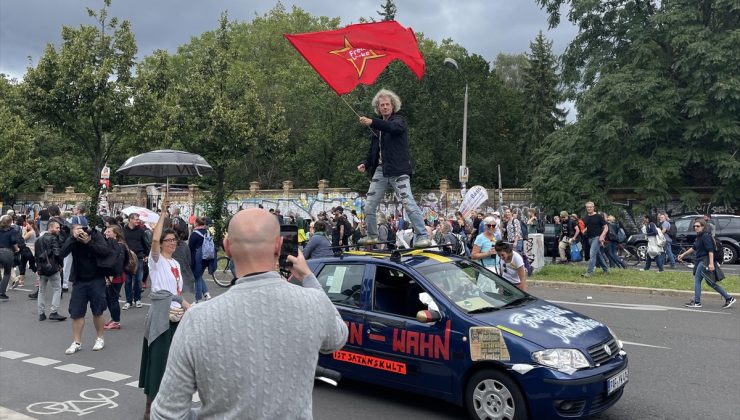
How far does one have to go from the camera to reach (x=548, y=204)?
2850 centimetres

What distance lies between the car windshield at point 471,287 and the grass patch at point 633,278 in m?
8.63

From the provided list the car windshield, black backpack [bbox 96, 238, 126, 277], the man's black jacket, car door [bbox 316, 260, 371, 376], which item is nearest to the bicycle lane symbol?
black backpack [bbox 96, 238, 126, 277]

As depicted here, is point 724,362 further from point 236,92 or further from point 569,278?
point 236,92

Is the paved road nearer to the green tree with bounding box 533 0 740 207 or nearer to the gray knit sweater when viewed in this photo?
the gray knit sweater

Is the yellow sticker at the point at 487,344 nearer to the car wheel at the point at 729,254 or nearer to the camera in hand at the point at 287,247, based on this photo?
the camera in hand at the point at 287,247

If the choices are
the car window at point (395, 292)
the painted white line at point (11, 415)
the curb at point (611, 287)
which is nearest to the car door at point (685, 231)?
the curb at point (611, 287)

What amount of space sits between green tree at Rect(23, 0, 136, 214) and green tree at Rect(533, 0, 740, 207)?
63.0ft

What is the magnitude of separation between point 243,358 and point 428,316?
3.61 m

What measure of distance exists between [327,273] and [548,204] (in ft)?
77.9

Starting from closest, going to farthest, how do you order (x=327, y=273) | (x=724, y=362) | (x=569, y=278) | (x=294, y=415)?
(x=294, y=415) < (x=327, y=273) < (x=724, y=362) < (x=569, y=278)

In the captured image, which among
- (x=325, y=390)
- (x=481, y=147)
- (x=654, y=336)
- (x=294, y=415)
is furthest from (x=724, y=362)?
(x=481, y=147)

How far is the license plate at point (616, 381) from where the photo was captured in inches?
200

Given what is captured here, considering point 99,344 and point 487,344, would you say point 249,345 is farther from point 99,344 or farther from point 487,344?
point 99,344

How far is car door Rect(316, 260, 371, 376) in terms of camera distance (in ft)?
20.0
